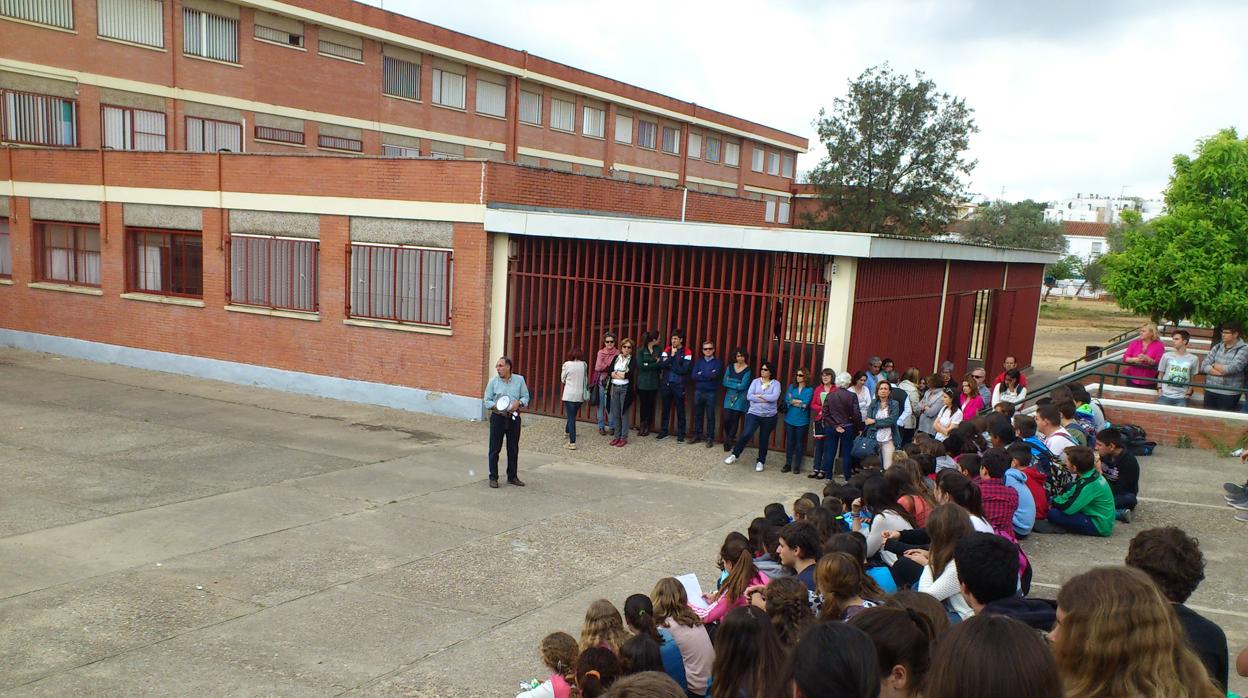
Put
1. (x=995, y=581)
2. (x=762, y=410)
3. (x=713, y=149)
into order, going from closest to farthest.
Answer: (x=995, y=581)
(x=762, y=410)
(x=713, y=149)

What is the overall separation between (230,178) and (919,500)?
1541 centimetres

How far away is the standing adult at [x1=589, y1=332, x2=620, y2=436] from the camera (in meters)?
13.8

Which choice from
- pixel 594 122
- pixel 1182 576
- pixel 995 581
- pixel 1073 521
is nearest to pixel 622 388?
pixel 1073 521

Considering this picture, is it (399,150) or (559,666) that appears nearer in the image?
(559,666)

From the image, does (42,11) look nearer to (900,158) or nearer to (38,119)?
(38,119)

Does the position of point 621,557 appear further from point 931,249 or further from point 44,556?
point 931,249

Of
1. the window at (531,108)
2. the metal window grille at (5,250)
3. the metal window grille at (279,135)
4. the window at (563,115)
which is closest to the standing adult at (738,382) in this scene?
the metal window grille at (5,250)

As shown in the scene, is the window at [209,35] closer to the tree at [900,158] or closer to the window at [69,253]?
the window at [69,253]

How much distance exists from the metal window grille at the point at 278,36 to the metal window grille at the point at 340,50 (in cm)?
76

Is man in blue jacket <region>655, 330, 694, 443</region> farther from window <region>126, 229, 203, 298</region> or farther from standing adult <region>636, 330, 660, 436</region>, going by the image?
window <region>126, 229, 203, 298</region>

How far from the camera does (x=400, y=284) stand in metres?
16.0

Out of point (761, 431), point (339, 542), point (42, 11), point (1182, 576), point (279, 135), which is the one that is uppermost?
point (42, 11)

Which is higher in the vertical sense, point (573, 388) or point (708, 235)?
point (708, 235)

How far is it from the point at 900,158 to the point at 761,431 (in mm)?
41628
